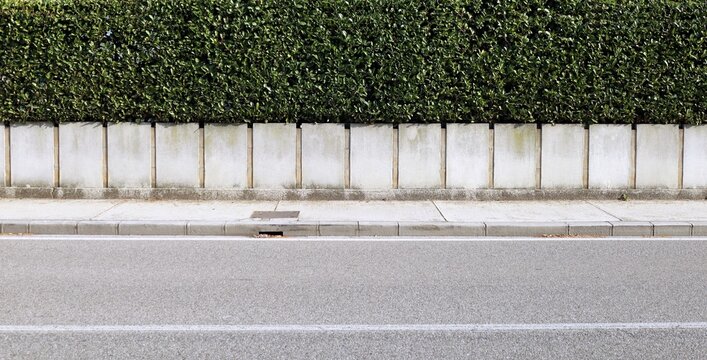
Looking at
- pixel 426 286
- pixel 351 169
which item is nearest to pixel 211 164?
pixel 351 169

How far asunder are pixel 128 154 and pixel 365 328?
8.00m

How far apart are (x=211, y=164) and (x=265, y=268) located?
5024mm

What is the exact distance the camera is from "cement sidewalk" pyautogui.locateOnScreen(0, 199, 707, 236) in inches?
383

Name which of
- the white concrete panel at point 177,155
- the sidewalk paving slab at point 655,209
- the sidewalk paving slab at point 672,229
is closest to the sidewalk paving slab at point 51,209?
the white concrete panel at point 177,155

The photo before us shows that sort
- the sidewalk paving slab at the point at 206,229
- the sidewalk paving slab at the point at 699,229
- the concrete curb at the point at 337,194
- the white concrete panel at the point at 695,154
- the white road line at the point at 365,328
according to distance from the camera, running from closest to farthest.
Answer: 1. the white road line at the point at 365,328
2. the sidewalk paving slab at the point at 206,229
3. the sidewalk paving slab at the point at 699,229
4. the concrete curb at the point at 337,194
5. the white concrete panel at the point at 695,154

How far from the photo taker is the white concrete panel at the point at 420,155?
1225 cm

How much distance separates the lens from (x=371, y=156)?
12.3 metres

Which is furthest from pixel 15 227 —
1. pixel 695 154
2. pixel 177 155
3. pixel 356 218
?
pixel 695 154

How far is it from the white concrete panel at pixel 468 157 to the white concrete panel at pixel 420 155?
0.67ft

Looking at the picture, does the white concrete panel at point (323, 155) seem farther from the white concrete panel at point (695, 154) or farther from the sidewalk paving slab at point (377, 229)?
the white concrete panel at point (695, 154)

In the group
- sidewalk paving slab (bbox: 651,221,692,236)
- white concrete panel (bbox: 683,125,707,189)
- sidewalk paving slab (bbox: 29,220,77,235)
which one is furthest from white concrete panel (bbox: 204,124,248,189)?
white concrete panel (bbox: 683,125,707,189)

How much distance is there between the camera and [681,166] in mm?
12352

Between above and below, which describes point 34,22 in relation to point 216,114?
above

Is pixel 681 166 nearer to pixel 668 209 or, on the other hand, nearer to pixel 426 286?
pixel 668 209
